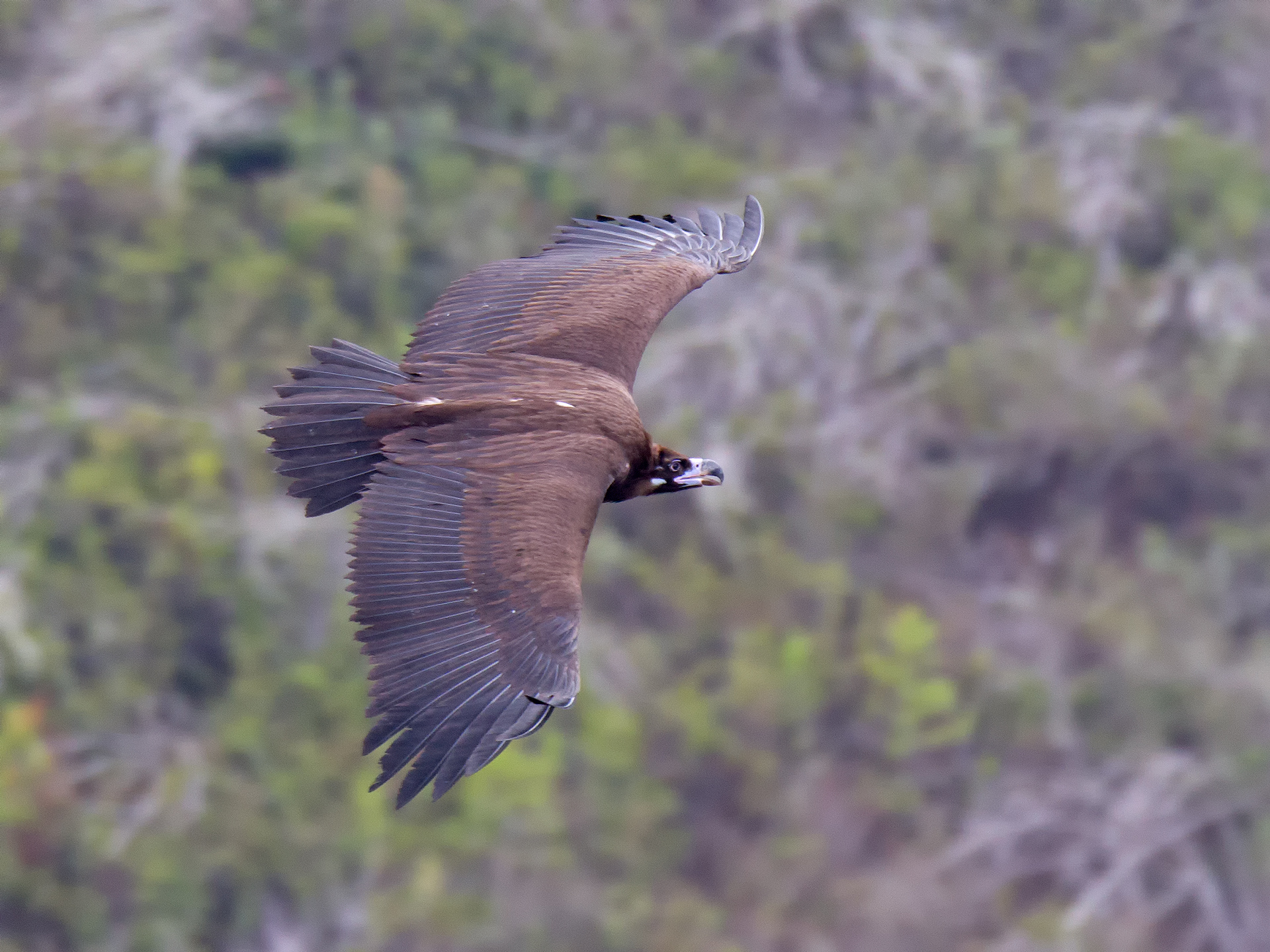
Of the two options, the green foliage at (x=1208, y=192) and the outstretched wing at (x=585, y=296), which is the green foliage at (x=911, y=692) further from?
the outstretched wing at (x=585, y=296)

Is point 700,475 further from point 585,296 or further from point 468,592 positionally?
point 468,592

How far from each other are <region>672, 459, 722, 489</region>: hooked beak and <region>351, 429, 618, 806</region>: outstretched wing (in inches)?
24.9

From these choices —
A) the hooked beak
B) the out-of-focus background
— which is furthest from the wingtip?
the out-of-focus background

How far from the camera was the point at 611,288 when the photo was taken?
21.9 ft

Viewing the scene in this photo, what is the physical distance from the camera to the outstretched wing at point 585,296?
6.39 m

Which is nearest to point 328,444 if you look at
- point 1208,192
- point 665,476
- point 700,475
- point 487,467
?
point 487,467

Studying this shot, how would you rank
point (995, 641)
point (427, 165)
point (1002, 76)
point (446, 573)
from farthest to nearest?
point (1002, 76), point (427, 165), point (995, 641), point (446, 573)

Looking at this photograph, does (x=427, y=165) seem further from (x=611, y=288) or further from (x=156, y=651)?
(x=611, y=288)

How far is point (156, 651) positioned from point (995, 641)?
5.63 meters

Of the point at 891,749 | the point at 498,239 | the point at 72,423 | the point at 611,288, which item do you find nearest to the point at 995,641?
the point at 891,749

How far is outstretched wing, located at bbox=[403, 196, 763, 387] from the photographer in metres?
6.39

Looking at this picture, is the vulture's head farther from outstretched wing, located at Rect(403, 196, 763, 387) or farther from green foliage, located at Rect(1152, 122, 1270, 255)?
green foliage, located at Rect(1152, 122, 1270, 255)

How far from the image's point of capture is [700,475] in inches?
253

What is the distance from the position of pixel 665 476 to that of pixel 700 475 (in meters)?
0.15
